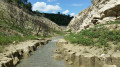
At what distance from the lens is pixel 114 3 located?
26.0 meters

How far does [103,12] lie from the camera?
90.4 feet

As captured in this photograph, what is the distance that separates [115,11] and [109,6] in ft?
5.48

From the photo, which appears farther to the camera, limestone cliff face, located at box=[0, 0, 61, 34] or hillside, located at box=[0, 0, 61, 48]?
limestone cliff face, located at box=[0, 0, 61, 34]

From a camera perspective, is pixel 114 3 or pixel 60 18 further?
pixel 60 18

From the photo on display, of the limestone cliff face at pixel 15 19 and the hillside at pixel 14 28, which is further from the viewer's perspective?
the limestone cliff face at pixel 15 19

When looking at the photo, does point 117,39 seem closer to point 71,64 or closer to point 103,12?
point 71,64

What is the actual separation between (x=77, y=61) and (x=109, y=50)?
2.91 m

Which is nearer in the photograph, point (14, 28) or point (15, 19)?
point (14, 28)

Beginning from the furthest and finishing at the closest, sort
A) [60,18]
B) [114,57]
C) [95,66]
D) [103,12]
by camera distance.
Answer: [60,18] → [103,12] → [95,66] → [114,57]

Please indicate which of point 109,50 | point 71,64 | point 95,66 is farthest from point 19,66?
point 109,50

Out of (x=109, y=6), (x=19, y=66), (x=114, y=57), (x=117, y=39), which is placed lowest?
(x=19, y=66)

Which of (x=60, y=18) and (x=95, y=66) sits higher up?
(x=60, y=18)

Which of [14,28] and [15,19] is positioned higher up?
[15,19]

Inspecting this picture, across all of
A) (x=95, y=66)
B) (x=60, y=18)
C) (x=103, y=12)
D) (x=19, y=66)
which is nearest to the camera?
(x=95, y=66)
